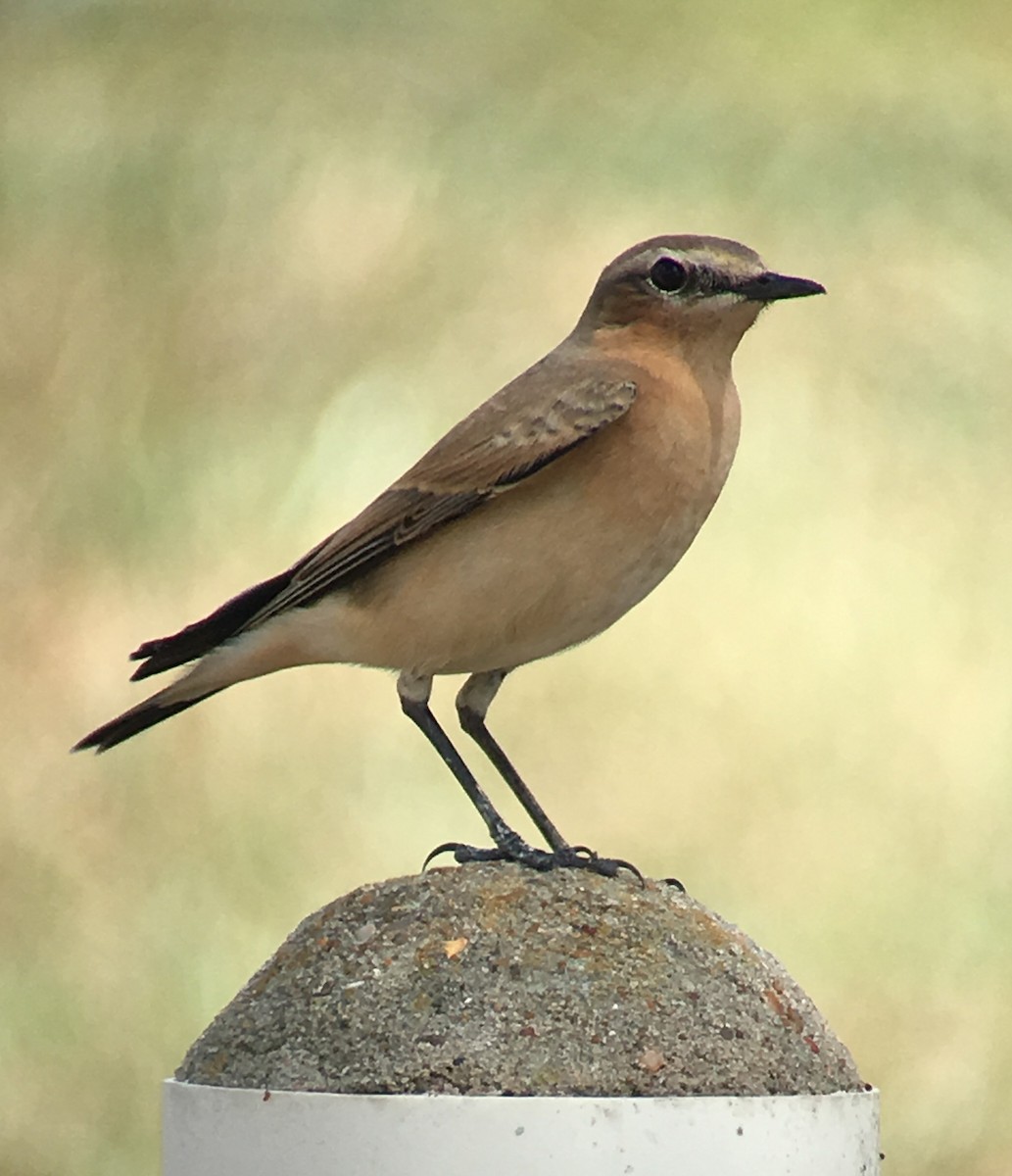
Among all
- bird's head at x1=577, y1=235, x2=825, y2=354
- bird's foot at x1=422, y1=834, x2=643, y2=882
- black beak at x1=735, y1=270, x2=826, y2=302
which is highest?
bird's head at x1=577, y1=235, x2=825, y2=354

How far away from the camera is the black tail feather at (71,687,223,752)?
4.31 metres

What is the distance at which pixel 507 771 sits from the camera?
4246 millimetres

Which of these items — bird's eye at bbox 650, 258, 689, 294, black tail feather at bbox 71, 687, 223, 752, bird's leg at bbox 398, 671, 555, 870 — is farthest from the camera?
black tail feather at bbox 71, 687, 223, 752

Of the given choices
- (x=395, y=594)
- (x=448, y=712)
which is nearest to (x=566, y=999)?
(x=395, y=594)

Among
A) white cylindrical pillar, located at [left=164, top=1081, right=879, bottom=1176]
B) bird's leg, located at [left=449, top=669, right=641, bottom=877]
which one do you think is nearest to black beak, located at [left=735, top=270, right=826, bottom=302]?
bird's leg, located at [left=449, top=669, right=641, bottom=877]

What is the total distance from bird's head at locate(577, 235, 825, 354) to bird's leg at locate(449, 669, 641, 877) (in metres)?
0.93

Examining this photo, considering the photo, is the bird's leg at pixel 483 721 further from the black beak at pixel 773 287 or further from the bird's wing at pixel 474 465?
the black beak at pixel 773 287

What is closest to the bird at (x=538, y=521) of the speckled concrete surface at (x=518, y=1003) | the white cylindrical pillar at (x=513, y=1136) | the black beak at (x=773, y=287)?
the black beak at (x=773, y=287)

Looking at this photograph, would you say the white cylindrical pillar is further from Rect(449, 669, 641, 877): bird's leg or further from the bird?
the bird

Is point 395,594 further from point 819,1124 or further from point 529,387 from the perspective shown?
point 819,1124

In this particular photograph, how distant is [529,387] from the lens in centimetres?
418

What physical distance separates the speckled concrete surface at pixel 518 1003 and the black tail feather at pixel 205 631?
3.17 ft

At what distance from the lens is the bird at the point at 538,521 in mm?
3980

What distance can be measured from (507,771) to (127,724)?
3.07ft
